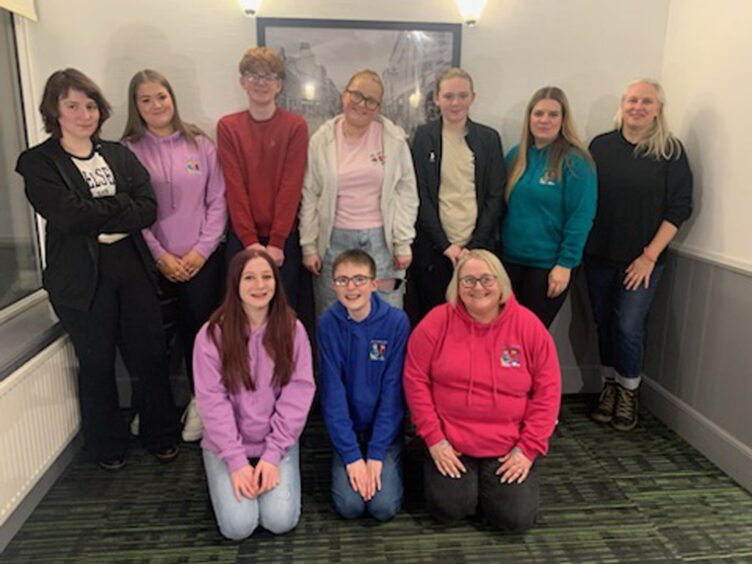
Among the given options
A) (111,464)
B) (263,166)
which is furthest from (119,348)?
(263,166)

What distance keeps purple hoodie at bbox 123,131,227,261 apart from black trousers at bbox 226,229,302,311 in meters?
0.07

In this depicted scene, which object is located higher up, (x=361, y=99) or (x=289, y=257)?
(x=361, y=99)

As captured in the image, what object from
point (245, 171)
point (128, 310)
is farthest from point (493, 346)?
point (128, 310)

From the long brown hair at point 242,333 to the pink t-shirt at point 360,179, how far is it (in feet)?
1.93

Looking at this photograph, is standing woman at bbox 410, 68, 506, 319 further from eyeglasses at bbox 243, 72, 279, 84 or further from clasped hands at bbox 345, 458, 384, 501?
clasped hands at bbox 345, 458, 384, 501

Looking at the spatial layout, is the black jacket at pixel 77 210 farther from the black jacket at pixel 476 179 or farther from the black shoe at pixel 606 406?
the black shoe at pixel 606 406

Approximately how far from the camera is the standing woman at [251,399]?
6.79ft

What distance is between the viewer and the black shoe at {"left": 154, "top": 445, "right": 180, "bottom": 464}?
2.59 metres

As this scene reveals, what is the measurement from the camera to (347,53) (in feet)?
9.39

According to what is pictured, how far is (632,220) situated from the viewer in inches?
109

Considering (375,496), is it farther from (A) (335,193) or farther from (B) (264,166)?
(B) (264,166)

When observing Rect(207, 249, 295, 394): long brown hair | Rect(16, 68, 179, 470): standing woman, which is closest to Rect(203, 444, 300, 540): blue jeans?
Rect(207, 249, 295, 394): long brown hair

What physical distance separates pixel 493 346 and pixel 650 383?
140 cm

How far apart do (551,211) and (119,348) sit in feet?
6.16
